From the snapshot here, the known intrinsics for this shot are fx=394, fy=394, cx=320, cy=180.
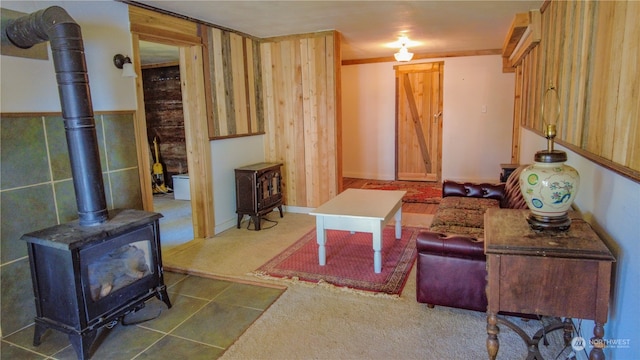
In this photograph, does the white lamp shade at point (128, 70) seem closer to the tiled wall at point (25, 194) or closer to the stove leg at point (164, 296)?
the tiled wall at point (25, 194)

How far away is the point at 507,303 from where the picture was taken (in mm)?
1641

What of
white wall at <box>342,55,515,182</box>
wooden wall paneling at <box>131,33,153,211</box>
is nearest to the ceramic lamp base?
wooden wall paneling at <box>131,33,153,211</box>

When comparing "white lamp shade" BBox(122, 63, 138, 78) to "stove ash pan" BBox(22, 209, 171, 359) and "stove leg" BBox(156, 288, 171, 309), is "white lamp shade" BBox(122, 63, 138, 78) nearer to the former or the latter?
"stove ash pan" BBox(22, 209, 171, 359)

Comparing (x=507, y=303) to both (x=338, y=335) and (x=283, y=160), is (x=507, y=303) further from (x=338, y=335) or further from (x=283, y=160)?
(x=283, y=160)

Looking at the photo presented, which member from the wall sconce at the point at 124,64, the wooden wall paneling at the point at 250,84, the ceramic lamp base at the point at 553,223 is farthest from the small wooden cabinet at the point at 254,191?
the ceramic lamp base at the point at 553,223

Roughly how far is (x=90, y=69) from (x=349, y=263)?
8.33ft

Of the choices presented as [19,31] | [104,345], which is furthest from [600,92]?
[19,31]

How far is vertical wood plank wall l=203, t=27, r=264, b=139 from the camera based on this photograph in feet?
14.1

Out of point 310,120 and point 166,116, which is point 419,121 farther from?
point 166,116

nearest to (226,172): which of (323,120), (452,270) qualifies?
(323,120)

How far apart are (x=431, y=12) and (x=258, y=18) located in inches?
68.5

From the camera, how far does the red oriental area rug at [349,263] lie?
3.07 metres

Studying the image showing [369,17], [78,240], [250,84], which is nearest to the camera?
[78,240]

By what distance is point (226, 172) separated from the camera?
458 cm
